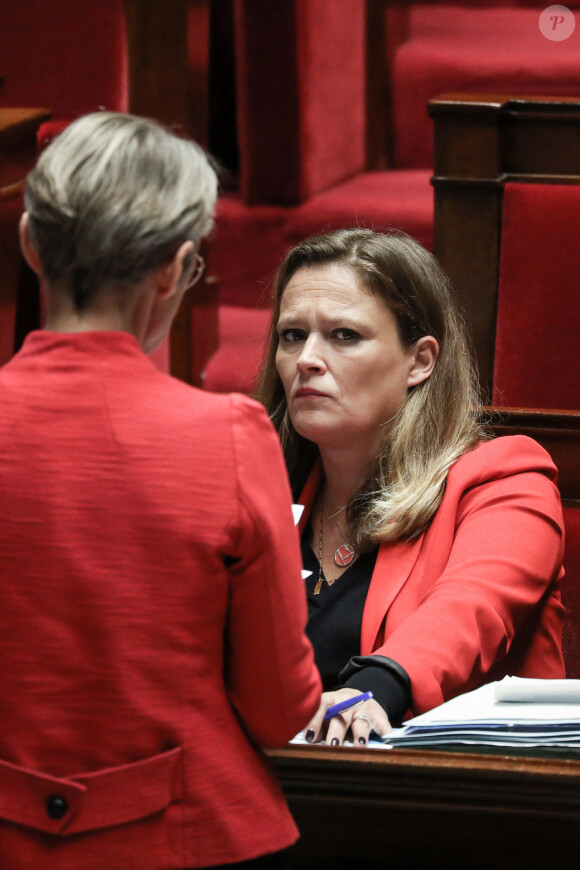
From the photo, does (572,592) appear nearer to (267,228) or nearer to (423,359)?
(423,359)

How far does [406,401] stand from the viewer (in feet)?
4.36

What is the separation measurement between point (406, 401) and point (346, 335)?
0.10m

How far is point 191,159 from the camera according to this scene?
2.13 feet

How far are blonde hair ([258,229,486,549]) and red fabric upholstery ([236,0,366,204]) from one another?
156 cm

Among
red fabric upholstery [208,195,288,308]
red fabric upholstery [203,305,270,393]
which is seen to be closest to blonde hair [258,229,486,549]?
red fabric upholstery [203,305,270,393]

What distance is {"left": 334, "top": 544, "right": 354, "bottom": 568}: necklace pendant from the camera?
1.29 m

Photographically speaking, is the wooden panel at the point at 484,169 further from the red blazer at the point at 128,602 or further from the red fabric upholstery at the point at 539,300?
the red blazer at the point at 128,602

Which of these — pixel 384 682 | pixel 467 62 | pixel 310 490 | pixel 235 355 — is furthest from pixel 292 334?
pixel 467 62

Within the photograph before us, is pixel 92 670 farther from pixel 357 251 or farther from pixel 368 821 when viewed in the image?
pixel 357 251

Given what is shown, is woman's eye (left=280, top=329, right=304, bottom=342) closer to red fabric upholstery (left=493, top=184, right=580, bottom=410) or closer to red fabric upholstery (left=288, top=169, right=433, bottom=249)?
red fabric upholstery (left=493, top=184, right=580, bottom=410)

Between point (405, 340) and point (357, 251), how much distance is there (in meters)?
0.11

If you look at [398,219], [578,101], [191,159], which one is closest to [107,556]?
[191,159]

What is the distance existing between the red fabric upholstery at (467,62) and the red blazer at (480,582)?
2000 millimetres

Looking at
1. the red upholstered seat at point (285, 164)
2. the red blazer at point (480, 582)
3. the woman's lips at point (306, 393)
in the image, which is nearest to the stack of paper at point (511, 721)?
the red blazer at point (480, 582)
